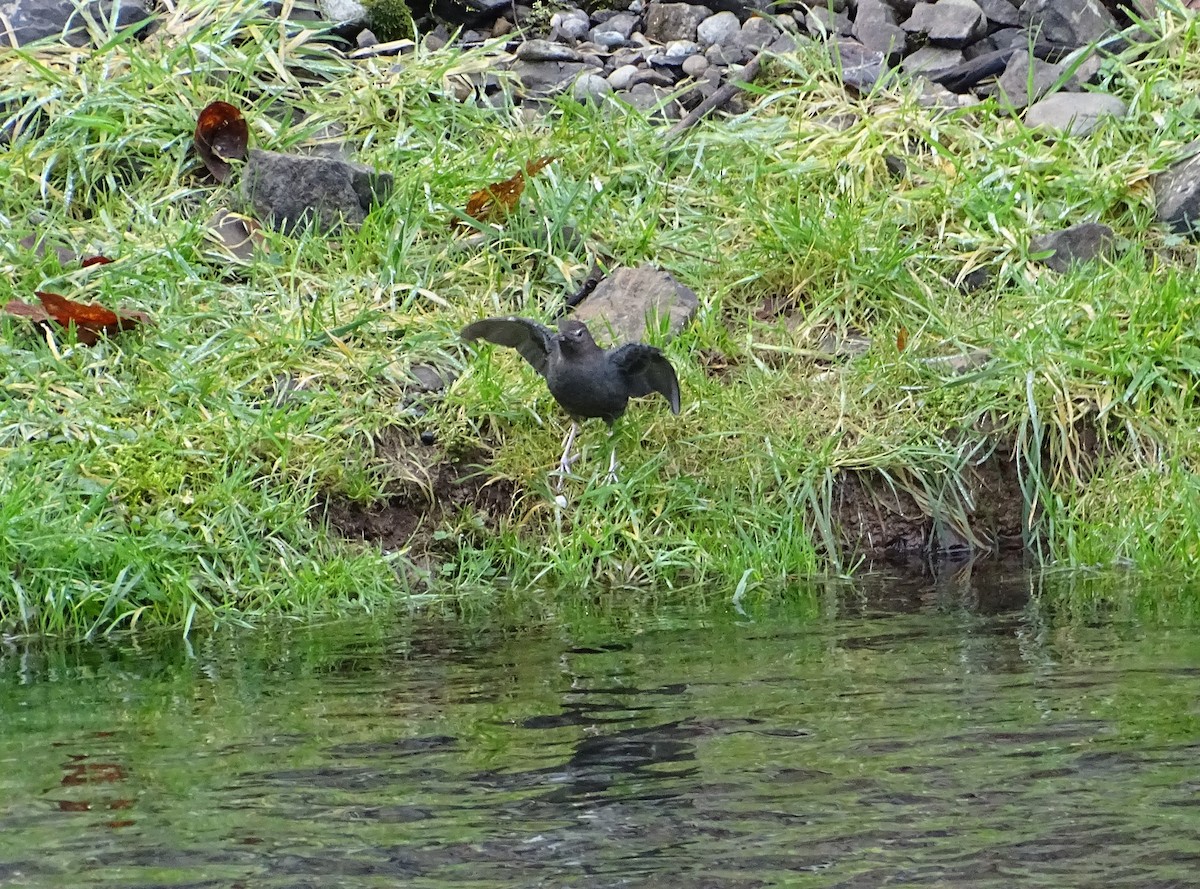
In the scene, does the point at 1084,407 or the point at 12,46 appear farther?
the point at 12,46

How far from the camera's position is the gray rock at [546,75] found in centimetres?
693

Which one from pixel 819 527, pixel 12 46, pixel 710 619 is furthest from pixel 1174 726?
pixel 12 46

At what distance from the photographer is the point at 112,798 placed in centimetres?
259

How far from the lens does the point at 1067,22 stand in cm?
709

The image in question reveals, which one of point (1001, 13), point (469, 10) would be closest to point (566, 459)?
point (469, 10)

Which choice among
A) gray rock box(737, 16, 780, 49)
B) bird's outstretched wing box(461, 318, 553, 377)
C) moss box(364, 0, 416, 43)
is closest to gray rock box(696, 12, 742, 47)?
gray rock box(737, 16, 780, 49)

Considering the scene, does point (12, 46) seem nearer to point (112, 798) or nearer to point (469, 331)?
point (469, 331)

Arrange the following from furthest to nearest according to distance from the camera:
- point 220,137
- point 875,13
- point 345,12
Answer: point 875,13
point 345,12
point 220,137

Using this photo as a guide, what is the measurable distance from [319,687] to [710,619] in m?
1.19

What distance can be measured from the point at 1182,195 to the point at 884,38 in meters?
1.67

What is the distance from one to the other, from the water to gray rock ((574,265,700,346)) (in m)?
1.70

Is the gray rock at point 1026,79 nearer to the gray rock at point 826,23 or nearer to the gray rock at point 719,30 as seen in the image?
the gray rock at point 826,23

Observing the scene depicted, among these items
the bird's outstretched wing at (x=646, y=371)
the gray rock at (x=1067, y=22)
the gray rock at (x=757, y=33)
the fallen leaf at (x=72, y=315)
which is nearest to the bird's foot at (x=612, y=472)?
the bird's outstretched wing at (x=646, y=371)

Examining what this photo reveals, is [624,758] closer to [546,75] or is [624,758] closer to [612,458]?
[612,458]
